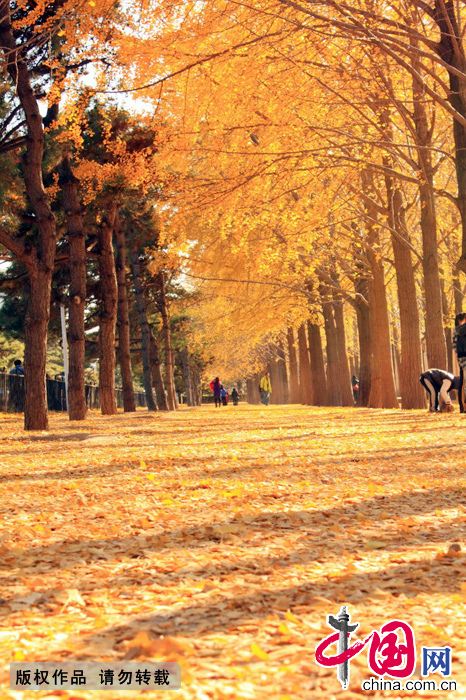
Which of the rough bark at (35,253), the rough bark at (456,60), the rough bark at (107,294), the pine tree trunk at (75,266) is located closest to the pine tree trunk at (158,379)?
the rough bark at (107,294)

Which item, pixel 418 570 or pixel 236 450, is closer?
pixel 418 570

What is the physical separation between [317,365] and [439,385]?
16.0 metres

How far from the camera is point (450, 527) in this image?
5.06 m

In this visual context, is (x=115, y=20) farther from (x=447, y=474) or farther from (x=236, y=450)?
(x=447, y=474)

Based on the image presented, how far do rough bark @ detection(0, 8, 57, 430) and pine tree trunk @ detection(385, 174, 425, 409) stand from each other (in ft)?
27.4

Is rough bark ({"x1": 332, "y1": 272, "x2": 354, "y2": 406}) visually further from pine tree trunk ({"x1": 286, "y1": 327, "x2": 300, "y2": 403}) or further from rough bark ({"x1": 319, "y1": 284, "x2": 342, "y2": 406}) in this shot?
pine tree trunk ({"x1": 286, "y1": 327, "x2": 300, "y2": 403})

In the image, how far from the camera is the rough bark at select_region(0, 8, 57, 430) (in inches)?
570

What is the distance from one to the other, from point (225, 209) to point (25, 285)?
48.0ft

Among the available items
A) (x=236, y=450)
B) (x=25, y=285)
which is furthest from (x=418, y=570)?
(x=25, y=285)

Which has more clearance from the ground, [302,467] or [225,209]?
[225,209]

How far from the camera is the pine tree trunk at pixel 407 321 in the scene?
19000 millimetres

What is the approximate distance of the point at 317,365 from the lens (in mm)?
32500

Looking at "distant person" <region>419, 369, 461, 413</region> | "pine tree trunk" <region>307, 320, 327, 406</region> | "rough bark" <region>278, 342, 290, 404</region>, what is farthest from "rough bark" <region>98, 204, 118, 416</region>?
"rough bark" <region>278, 342, 290, 404</region>

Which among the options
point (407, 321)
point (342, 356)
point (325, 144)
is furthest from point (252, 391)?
point (325, 144)
